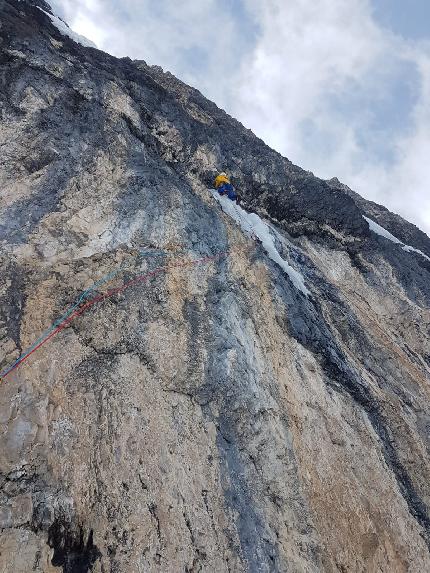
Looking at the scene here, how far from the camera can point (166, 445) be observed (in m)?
6.74

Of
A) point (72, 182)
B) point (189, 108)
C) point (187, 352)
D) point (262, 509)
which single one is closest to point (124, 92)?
point (189, 108)

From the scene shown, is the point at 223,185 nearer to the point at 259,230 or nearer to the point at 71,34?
the point at 259,230

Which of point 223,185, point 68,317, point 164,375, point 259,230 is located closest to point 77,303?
point 68,317

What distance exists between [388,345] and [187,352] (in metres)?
7.13

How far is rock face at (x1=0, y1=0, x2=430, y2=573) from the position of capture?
6000 millimetres

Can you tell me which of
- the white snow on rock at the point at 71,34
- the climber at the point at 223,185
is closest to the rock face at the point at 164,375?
the climber at the point at 223,185

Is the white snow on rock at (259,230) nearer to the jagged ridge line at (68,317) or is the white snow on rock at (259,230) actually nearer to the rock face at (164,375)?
the rock face at (164,375)

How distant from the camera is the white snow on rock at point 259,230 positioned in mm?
11914

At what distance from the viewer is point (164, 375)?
7594 mm

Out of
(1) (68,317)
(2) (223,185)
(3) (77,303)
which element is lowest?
(1) (68,317)

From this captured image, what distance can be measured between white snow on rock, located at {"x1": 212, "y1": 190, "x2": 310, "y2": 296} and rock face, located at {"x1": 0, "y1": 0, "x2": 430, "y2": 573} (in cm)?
41

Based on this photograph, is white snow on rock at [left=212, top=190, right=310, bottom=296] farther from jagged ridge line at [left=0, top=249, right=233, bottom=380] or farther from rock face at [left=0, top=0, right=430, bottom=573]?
jagged ridge line at [left=0, top=249, right=233, bottom=380]

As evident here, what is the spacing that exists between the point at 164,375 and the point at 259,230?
7.03 m

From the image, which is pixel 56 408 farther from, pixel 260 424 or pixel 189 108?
pixel 189 108
